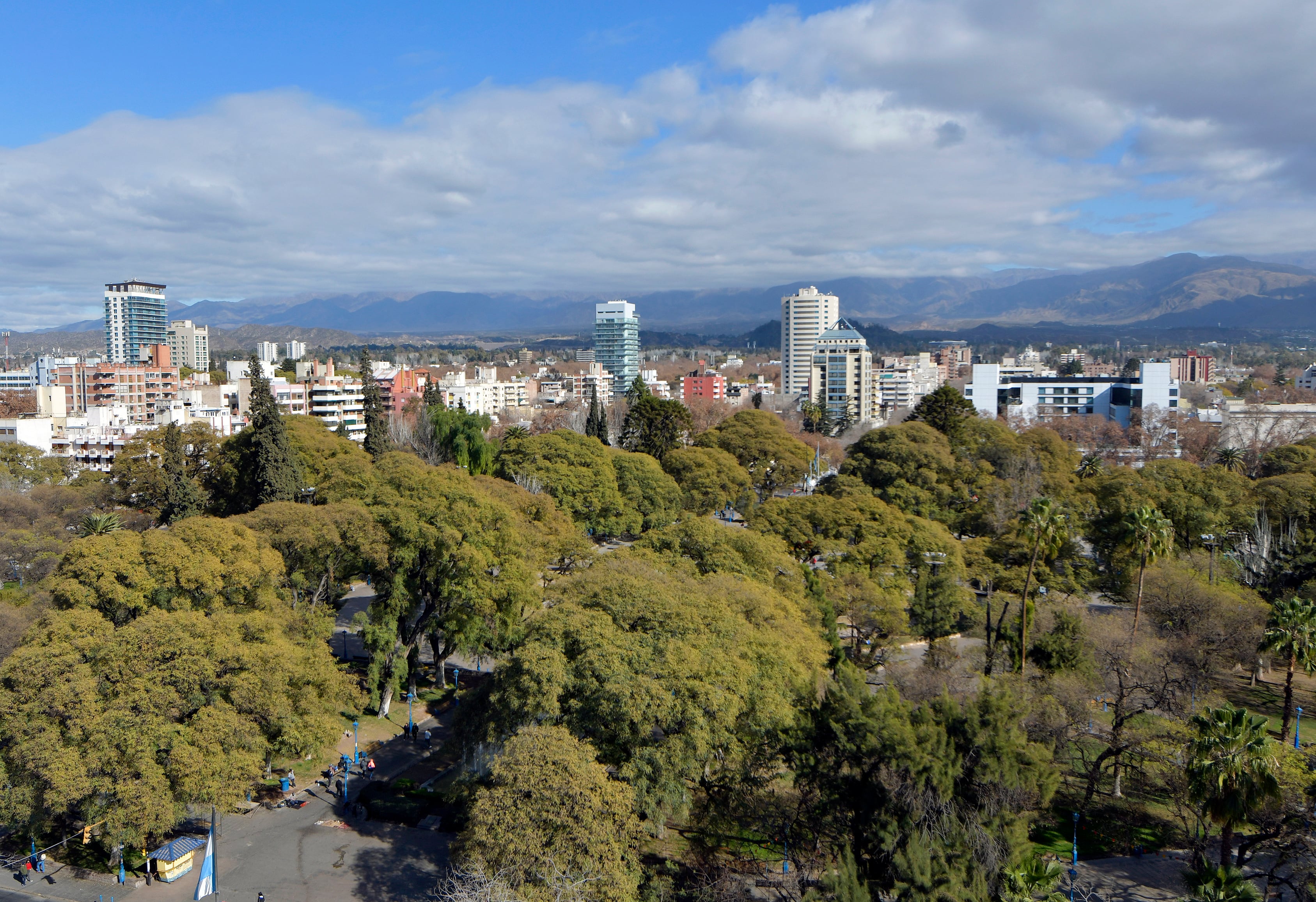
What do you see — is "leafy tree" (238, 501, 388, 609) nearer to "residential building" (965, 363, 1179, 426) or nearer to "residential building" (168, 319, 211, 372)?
"residential building" (965, 363, 1179, 426)

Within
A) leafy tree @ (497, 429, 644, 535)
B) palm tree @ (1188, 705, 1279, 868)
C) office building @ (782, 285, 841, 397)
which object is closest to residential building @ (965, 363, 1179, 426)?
office building @ (782, 285, 841, 397)

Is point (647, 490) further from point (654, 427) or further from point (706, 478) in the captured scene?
point (654, 427)

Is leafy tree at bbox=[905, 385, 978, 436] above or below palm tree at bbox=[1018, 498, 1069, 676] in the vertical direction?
above

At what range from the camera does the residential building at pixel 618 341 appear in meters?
151

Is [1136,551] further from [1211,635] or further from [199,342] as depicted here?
[199,342]

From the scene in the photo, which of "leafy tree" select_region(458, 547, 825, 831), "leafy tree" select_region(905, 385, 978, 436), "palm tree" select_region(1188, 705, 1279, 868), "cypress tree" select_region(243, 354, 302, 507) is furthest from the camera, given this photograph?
"leafy tree" select_region(905, 385, 978, 436)

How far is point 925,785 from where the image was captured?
53.1 ft

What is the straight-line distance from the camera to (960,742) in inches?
660

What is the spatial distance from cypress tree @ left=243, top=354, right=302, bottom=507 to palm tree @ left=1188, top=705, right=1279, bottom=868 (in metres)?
34.1

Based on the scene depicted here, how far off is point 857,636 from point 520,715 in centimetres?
1693

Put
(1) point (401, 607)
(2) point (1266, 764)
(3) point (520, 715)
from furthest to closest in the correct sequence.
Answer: (1) point (401, 607), (3) point (520, 715), (2) point (1266, 764)

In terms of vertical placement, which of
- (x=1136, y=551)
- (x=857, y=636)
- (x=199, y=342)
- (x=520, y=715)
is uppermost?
(x=199, y=342)

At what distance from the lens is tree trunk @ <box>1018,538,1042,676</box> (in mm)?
24688

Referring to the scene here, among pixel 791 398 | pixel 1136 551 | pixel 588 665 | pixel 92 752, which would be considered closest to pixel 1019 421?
pixel 791 398
